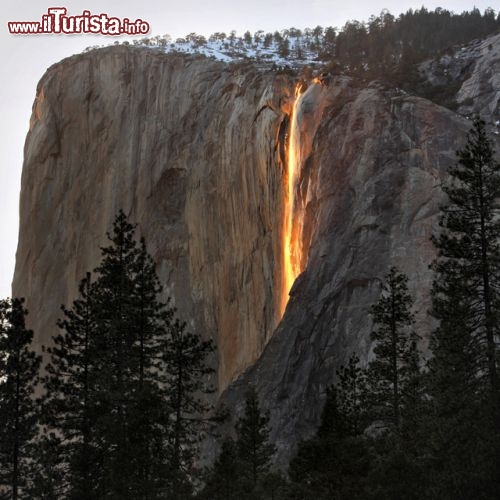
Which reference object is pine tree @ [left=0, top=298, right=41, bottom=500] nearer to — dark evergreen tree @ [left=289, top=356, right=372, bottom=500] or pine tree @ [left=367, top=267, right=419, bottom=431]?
dark evergreen tree @ [left=289, top=356, right=372, bottom=500]

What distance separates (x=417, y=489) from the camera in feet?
69.5

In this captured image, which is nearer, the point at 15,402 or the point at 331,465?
the point at 331,465

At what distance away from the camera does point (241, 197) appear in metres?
60.5

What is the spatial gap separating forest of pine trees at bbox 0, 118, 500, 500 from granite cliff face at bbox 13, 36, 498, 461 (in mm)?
6854

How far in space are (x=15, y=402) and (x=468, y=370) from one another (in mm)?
13617

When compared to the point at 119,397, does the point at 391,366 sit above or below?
Result: above

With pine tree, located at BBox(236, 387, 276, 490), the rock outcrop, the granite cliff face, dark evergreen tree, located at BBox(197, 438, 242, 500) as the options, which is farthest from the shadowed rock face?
the rock outcrop

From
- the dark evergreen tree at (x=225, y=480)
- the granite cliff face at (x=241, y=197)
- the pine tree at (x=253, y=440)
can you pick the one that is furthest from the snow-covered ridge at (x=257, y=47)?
the dark evergreen tree at (x=225, y=480)

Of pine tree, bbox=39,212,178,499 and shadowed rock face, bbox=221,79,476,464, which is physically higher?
shadowed rock face, bbox=221,79,476,464

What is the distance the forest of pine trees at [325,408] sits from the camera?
70.9 ft

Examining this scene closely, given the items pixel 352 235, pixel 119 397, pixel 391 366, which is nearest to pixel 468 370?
pixel 391 366

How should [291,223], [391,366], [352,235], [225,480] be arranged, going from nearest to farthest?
[225,480] → [391,366] → [352,235] → [291,223]

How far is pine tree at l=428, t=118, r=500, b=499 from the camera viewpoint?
2000 cm

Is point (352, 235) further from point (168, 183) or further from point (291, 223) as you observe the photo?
point (168, 183)
